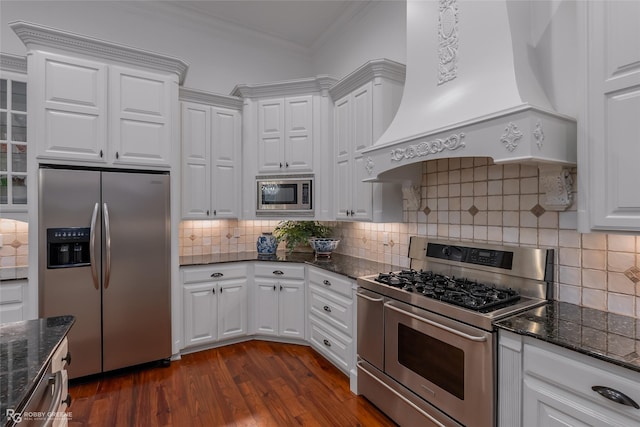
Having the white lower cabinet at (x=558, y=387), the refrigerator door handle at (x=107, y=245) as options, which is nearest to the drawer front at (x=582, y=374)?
the white lower cabinet at (x=558, y=387)

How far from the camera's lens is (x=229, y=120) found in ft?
11.3

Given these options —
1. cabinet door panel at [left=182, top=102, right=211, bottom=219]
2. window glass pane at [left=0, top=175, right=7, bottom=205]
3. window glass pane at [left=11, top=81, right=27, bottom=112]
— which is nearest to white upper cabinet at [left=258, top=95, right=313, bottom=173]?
cabinet door panel at [left=182, top=102, right=211, bottom=219]

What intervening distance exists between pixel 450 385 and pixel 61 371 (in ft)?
5.88

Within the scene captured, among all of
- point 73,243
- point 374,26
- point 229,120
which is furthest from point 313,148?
point 73,243

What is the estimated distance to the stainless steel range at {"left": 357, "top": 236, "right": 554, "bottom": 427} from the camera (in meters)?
1.55

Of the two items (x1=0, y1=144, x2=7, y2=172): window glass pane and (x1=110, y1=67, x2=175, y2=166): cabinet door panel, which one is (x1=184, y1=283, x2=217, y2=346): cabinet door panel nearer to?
(x1=110, y1=67, x2=175, y2=166): cabinet door panel

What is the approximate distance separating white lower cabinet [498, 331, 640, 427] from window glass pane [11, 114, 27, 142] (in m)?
3.84

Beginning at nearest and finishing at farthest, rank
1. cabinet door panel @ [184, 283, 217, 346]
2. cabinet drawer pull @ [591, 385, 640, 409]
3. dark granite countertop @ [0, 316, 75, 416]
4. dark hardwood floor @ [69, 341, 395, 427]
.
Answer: dark granite countertop @ [0, 316, 75, 416], cabinet drawer pull @ [591, 385, 640, 409], dark hardwood floor @ [69, 341, 395, 427], cabinet door panel @ [184, 283, 217, 346]

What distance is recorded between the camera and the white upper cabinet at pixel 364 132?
2.63m

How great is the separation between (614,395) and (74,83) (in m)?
3.70

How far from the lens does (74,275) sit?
97.3 inches

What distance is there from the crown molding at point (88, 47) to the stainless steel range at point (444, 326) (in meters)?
2.54

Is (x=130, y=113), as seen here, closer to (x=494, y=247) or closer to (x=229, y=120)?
(x=229, y=120)

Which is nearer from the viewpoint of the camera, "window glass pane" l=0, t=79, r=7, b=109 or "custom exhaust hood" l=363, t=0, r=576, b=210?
"custom exhaust hood" l=363, t=0, r=576, b=210
